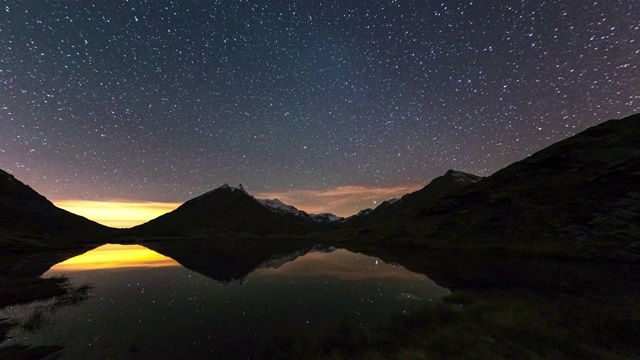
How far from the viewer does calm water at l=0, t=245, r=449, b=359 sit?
511 inches

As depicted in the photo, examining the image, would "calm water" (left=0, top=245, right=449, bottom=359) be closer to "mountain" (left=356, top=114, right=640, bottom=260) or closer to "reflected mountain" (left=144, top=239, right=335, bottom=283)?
"reflected mountain" (left=144, top=239, right=335, bottom=283)

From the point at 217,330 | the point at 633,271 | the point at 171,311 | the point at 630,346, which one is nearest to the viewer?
the point at 630,346

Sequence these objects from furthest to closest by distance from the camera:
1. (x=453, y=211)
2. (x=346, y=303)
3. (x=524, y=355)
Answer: (x=453, y=211), (x=346, y=303), (x=524, y=355)

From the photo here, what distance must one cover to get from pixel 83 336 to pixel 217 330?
22.5 feet

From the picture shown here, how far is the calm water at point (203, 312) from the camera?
13.0 meters

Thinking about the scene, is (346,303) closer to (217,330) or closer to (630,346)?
(217,330)

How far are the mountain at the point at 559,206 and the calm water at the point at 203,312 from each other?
151 feet

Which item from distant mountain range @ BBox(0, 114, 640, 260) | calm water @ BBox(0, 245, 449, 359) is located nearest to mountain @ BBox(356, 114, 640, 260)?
distant mountain range @ BBox(0, 114, 640, 260)

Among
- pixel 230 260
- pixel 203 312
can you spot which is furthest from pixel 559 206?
pixel 203 312

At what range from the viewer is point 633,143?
85.2 m

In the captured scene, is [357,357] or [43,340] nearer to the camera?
[357,357]

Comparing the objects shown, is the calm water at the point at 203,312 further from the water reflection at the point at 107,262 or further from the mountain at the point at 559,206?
the mountain at the point at 559,206

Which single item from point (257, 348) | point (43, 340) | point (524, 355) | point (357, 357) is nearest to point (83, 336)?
point (43, 340)

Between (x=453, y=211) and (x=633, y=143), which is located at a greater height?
(x=633, y=143)
